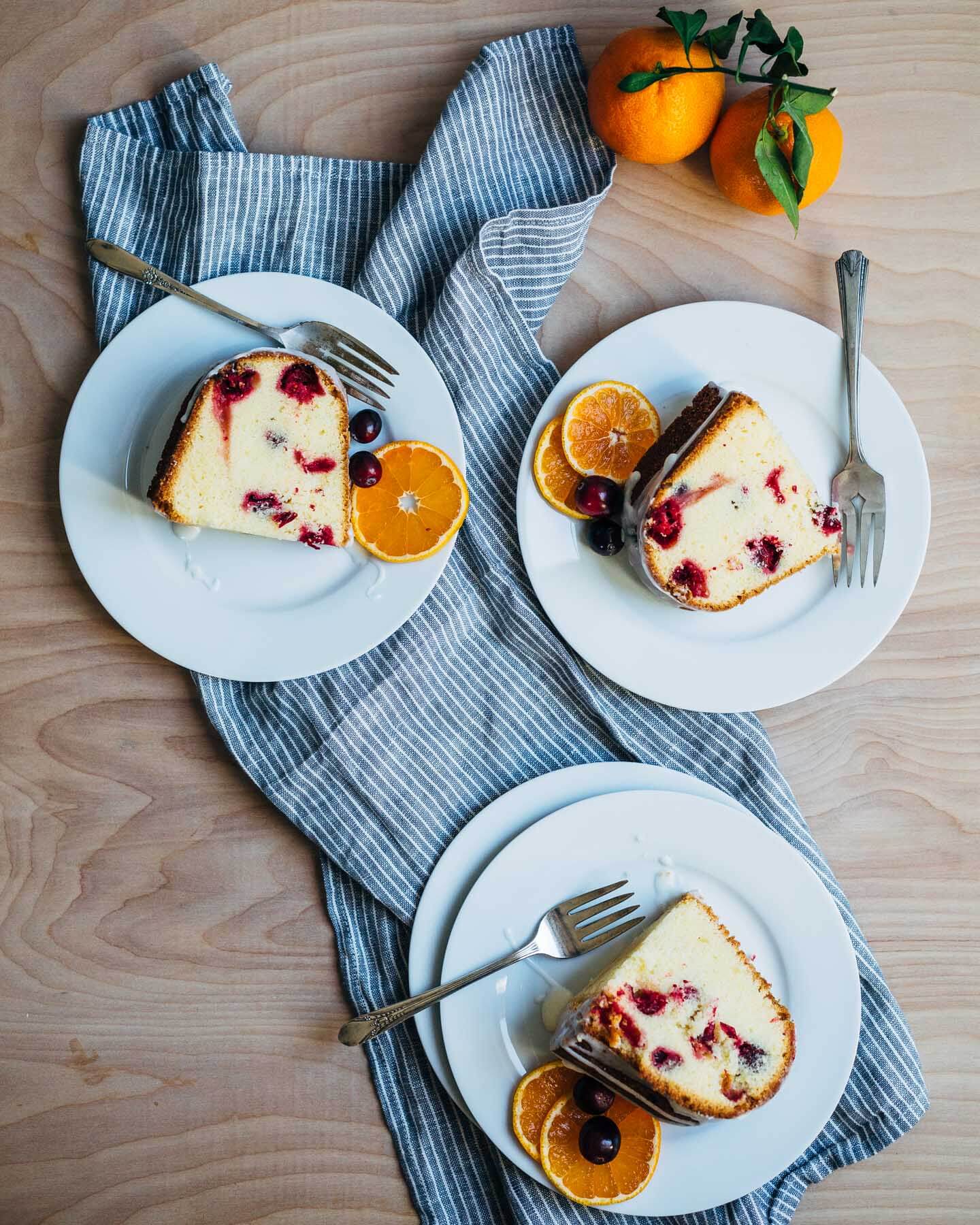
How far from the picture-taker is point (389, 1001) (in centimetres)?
238

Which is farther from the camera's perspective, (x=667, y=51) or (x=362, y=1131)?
(x=362, y=1131)

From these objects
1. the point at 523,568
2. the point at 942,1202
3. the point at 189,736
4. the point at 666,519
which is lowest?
the point at 942,1202

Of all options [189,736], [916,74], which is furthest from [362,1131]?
[916,74]

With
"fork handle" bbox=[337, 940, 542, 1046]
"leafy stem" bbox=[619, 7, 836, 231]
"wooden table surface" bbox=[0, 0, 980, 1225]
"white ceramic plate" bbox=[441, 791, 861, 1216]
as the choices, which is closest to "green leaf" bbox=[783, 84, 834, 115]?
"leafy stem" bbox=[619, 7, 836, 231]

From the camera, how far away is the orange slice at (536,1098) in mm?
2207

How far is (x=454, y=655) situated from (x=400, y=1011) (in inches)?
33.7

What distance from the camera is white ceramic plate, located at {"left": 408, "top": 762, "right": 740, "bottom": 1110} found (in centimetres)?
231

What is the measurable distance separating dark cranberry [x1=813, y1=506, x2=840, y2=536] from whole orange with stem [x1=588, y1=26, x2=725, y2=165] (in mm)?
940

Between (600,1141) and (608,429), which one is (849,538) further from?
(600,1141)

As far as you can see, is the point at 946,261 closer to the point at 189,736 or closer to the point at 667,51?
the point at 667,51

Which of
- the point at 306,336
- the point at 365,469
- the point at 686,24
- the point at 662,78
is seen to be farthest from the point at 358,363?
the point at 686,24

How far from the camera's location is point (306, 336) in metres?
2.36

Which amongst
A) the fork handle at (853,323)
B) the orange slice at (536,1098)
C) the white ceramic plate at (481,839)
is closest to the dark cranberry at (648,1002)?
the orange slice at (536,1098)

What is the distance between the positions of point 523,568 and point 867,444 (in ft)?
3.04
